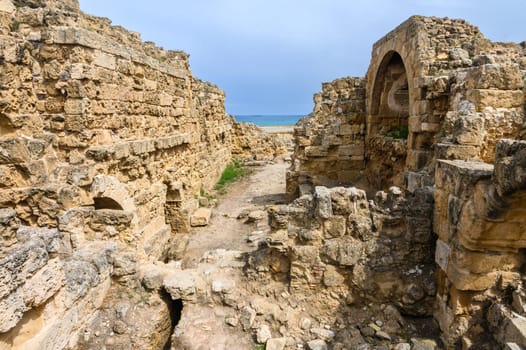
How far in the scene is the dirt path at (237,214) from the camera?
6.37 metres

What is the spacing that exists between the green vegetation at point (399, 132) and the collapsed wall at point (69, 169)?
5458 mm

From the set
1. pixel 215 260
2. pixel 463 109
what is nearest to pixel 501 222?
pixel 463 109

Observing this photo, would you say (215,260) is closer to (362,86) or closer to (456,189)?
(456,189)

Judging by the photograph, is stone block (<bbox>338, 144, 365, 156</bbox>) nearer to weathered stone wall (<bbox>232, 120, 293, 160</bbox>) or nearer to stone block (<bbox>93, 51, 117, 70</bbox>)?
stone block (<bbox>93, 51, 117, 70</bbox>)

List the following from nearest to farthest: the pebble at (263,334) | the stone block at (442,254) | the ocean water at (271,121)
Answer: the stone block at (442,254) → the pebble at (263,334) → the ocean water at (271,121)

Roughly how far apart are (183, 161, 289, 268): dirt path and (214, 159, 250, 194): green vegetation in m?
0.29

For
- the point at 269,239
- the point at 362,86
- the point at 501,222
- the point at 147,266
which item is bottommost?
the point at 147,266

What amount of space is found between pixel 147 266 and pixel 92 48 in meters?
3.15

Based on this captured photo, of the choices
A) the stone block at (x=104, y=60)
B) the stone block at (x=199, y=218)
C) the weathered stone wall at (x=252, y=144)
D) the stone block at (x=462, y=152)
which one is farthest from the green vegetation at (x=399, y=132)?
the weathered stone wall at (x=252, y=144)

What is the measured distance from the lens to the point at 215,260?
4426 mm

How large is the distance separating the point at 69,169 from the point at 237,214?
4.49 meters

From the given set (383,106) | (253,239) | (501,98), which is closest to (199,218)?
(253,239)

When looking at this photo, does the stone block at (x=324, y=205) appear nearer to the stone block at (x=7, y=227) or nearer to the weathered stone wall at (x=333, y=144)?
the stone block at (x=7, y=227)

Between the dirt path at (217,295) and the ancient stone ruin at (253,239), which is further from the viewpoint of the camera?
the dirt path at (217,295)
